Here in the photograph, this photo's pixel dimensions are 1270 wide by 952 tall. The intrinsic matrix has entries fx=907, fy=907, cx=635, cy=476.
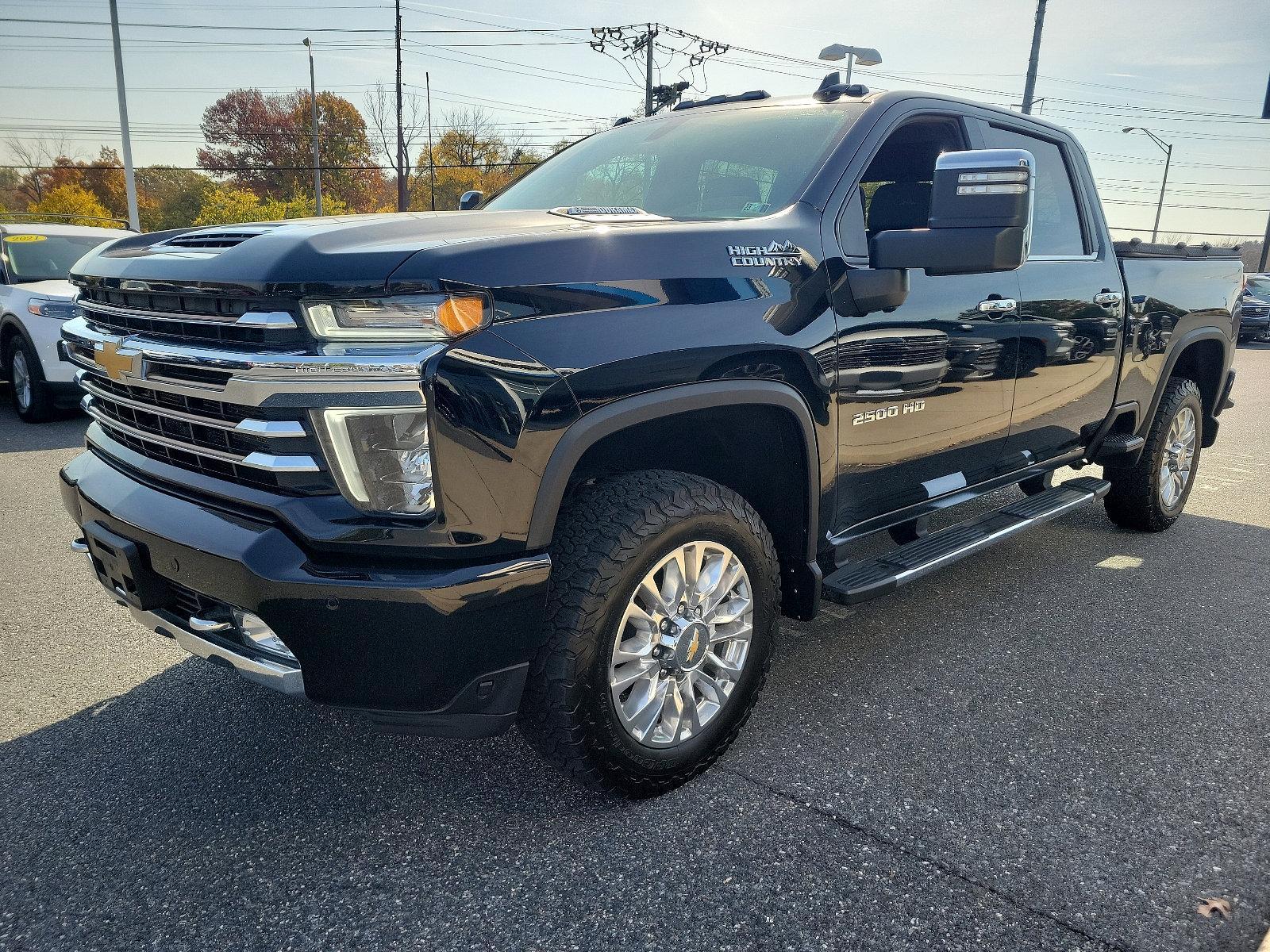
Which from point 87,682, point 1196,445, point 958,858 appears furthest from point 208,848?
point 1196,445

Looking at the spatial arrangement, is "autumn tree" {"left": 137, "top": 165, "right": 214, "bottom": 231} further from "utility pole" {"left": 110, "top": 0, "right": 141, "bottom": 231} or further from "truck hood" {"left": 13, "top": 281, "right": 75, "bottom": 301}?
"truck hood" {"left": 13, "top": 281, "right": 75, "bottom": 301}

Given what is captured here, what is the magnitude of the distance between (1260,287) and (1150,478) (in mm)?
19366

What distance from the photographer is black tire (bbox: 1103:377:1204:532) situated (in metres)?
4.83

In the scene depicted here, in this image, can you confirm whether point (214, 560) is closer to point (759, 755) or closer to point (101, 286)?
point (101, 286)

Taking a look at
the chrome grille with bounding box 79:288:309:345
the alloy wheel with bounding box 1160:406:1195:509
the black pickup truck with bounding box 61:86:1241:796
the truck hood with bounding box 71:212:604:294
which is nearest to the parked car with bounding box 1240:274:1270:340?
the alloy wheel with bounding box 1160:406:1195:509

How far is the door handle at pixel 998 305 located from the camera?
3270 mm

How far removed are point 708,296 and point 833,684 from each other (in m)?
1.55

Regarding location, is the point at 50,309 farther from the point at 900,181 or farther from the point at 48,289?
the point at 900,181

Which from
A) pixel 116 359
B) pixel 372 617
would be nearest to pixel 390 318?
pixel 372 617

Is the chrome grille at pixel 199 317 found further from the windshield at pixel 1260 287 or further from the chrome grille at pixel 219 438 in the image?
the windshield at pixel 1260 287

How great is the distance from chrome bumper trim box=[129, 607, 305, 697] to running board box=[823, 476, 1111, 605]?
62.8 inches

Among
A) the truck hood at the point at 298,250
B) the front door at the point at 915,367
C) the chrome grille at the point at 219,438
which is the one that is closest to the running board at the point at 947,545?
the front door at the point at 915,367

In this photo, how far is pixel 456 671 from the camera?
2.01m

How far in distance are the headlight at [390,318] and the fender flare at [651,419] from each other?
0.36 m
